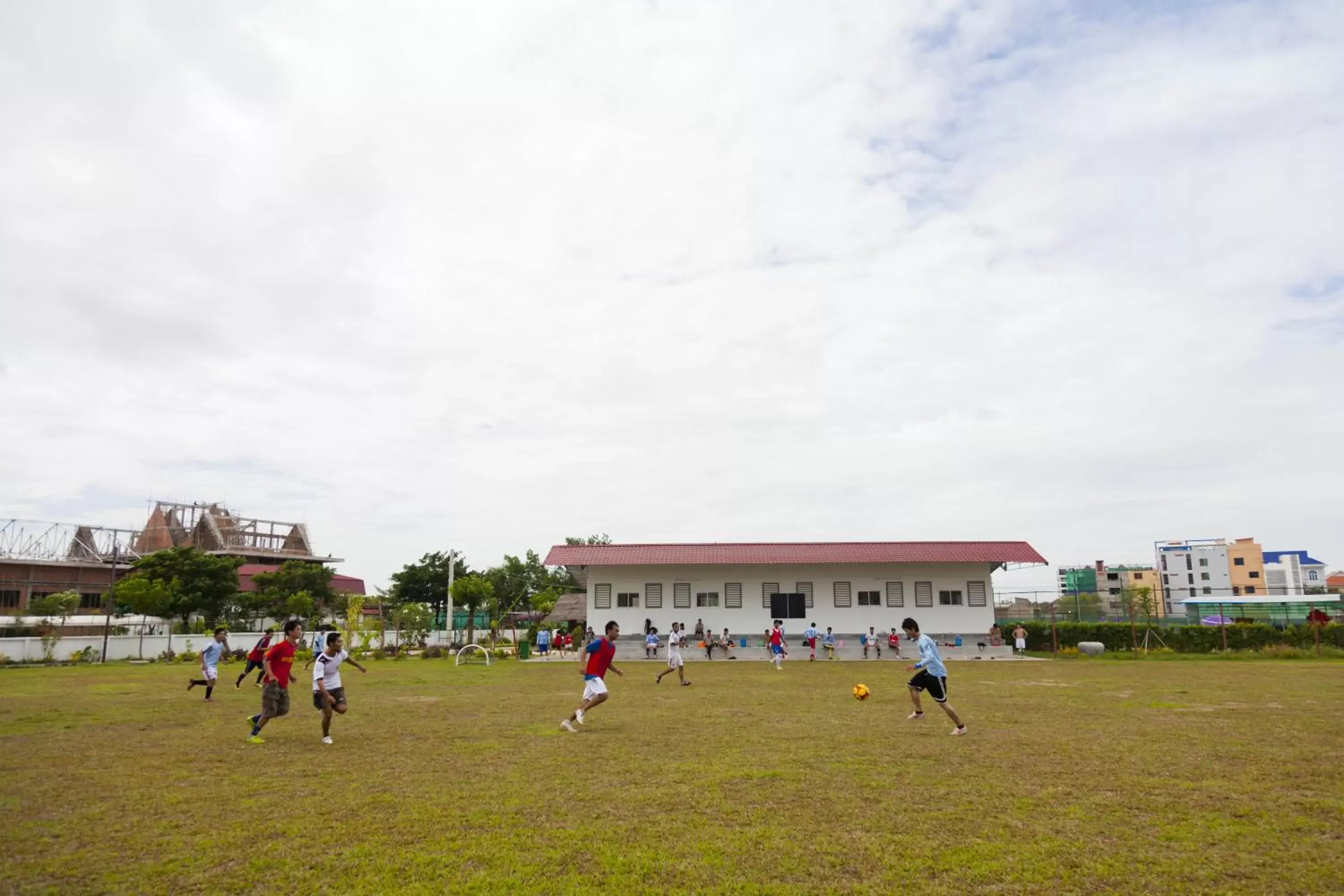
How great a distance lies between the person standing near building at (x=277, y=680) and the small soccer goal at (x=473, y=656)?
20.2 m

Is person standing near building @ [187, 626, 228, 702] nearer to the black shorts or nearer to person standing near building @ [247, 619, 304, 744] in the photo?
person standing near building @ [247, 619, 304, 744]

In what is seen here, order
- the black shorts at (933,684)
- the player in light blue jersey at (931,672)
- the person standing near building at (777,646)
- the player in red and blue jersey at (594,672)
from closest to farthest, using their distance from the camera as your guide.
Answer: the player in light blue jersey at (931,672) < the black shorts at (933,684) < the player in red and blue jersey at (594,672) < the person standing near building at (777,646)

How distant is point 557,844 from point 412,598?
68241 mm

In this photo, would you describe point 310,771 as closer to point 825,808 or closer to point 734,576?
point 825,808

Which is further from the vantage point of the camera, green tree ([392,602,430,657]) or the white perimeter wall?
green tree ([392,602,430,657])

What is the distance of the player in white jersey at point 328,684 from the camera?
12602mm

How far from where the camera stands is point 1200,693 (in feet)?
63.9

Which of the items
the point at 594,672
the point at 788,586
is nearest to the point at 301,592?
the point at 788,586

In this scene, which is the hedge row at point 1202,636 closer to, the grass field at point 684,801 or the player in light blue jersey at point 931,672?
the grass field at point 684,801

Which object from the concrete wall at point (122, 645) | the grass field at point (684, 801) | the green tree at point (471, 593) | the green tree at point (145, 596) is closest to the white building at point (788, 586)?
the green tree at point (471, 593)

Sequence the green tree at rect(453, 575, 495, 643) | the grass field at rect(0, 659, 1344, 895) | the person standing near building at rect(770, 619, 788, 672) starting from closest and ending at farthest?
1. the grass field at rect(0, 659, 1344, 895)
2. the person standing near building at rect(770, 619, 788, 672)
3. the green tree at rect(453, 575, 495, 643)

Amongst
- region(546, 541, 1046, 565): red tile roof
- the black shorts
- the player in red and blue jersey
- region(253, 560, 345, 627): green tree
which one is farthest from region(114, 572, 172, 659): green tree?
the black shorts

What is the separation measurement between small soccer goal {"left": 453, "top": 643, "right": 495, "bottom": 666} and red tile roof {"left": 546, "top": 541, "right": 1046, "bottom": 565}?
16.4 feet

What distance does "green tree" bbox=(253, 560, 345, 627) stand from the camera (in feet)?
177
